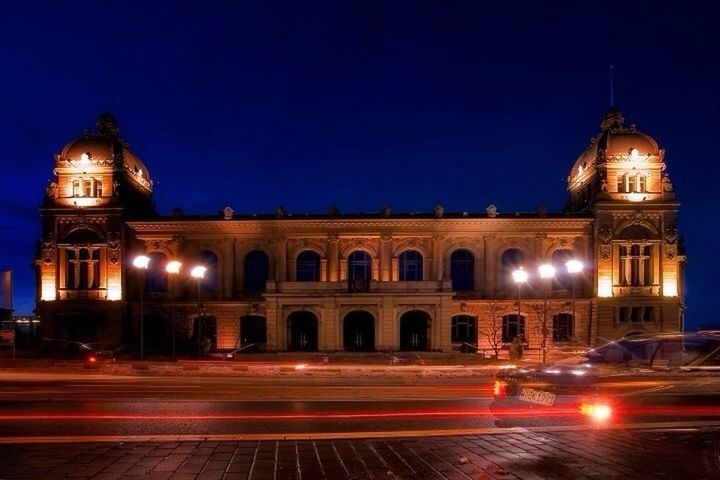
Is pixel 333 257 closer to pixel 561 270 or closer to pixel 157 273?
pixel 157 273

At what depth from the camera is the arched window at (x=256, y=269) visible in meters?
52.5

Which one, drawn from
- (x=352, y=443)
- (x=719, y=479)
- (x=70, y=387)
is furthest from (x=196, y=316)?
(x=719, y=479)

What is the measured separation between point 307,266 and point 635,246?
84.3 feet

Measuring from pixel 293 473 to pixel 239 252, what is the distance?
1755 inches

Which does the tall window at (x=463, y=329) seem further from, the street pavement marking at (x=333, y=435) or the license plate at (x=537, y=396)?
the street pavement marking at (x=333, y=435)

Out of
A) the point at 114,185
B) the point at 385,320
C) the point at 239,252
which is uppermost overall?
the point at 114,185

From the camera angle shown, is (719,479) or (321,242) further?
(321,242)

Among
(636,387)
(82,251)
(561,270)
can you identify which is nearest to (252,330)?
(82,251)

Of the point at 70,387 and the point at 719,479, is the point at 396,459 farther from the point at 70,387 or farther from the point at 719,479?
the point at 70,387

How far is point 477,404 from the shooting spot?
16.0 metres

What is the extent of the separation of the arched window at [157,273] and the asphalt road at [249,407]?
2971 centimetres

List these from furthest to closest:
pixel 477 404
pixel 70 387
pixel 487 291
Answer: pixel 487 291
pixel 70 387
pixel 477 404

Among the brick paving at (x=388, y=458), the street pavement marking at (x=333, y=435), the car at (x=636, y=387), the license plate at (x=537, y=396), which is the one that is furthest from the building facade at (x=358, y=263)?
the brick paving at (x=388, y=458)

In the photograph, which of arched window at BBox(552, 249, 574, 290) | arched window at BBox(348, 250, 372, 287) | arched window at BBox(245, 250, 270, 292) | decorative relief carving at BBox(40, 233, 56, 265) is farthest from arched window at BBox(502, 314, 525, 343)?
decorative relief carving at BBox(40, 233, 56, 265)
